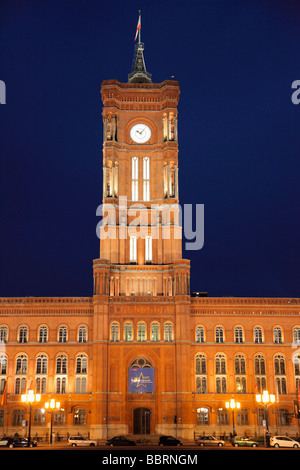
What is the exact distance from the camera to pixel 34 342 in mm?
79688

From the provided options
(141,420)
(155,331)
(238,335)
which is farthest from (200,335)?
(141,420)

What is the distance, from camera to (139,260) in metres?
87.3

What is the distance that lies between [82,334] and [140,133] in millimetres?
32676

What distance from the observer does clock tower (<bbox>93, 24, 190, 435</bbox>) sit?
76.9 metres

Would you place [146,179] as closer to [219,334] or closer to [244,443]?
[219,334]

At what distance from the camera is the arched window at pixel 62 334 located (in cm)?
8025

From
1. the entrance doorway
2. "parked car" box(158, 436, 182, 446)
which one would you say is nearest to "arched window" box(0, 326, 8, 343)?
the entrance doorway

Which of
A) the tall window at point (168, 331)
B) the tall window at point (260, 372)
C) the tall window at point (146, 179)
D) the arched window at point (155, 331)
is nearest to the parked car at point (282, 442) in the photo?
the tall window at point (260, 372)

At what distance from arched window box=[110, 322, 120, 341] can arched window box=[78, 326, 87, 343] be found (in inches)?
151

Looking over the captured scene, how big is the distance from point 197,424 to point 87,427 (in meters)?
14.0

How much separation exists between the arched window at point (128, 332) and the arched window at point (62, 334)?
319 inches

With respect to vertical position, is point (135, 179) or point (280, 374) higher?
point (135, 179)

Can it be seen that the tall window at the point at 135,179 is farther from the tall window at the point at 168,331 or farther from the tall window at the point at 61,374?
the tall window at the point at 61,374
